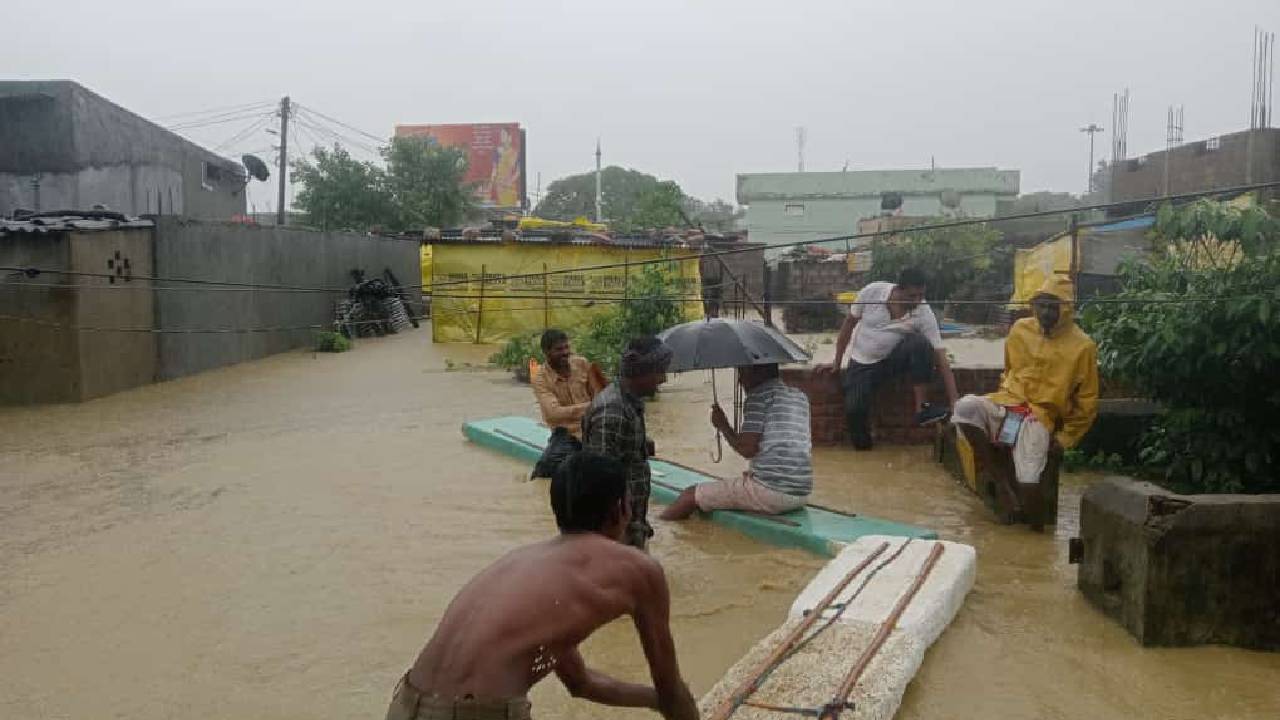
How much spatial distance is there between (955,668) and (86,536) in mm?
5528

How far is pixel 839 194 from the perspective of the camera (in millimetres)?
48188

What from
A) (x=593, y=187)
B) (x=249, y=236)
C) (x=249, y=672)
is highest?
(x=593, y=187)

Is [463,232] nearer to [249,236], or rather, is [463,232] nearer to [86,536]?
[249,236]

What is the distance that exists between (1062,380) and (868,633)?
2.93 m

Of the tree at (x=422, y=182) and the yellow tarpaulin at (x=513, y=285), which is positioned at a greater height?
the tree at (x=422, y=182)

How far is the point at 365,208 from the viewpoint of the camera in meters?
35.2

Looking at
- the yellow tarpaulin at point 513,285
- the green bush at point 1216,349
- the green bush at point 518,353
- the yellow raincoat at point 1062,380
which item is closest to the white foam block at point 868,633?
the yellow raincoat at point 1062,380

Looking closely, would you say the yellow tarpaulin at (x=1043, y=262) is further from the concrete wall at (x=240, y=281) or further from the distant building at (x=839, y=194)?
the distant building at (x=839, y=194)

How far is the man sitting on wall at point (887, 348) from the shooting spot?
902 centimetres

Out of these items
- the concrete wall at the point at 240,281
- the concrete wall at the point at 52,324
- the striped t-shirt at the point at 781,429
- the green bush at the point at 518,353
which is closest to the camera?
the striped t-shirt at the point at 781,429

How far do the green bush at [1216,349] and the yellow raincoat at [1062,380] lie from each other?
0.37m

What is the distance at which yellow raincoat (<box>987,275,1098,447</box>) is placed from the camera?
6758 mm

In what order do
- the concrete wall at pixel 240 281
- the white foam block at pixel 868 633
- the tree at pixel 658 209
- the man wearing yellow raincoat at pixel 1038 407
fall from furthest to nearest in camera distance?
the tree at pixel 658 209, the concrete wall at pixel 240 281, the man wearing yellow raincoat at pixel 1038 407, the white foam block at pixel 868 633

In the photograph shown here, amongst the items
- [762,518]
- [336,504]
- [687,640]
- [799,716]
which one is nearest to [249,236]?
[336,504]
